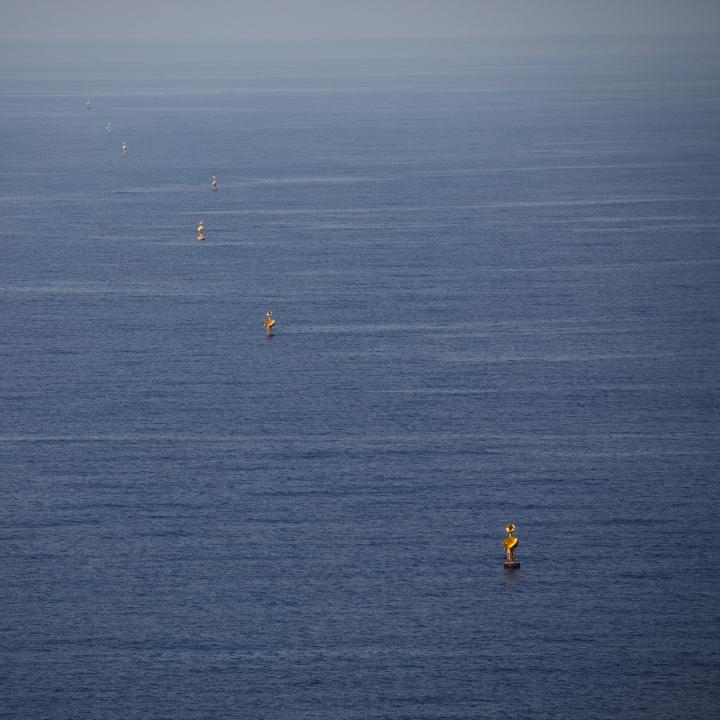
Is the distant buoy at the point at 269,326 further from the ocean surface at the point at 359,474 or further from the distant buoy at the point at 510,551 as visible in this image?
the distant buoy at the point at 510,551

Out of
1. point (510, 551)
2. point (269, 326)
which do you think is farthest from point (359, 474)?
point (269, 326)

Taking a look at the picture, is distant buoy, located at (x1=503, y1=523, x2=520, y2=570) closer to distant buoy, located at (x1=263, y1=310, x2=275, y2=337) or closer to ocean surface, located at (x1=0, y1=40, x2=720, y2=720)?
ocean surface, located at (x1=0, y1=40, x2=720, y2=720)

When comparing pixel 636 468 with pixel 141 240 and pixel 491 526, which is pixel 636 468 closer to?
pixel 491 526

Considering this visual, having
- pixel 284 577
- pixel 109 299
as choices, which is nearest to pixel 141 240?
pixel 109 299

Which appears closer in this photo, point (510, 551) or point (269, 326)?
point (510, 551)

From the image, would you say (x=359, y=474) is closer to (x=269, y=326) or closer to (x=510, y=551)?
(x=510, y=551)

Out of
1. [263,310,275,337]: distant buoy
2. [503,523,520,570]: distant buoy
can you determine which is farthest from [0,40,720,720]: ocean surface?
[263,310,275,337]: distant buoy

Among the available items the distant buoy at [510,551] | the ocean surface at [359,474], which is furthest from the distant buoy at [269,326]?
the distant buoy at [510,551]

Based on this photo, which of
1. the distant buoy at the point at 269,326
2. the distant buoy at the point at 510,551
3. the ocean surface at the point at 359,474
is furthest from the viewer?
the distant buoy at the point at 269,326
